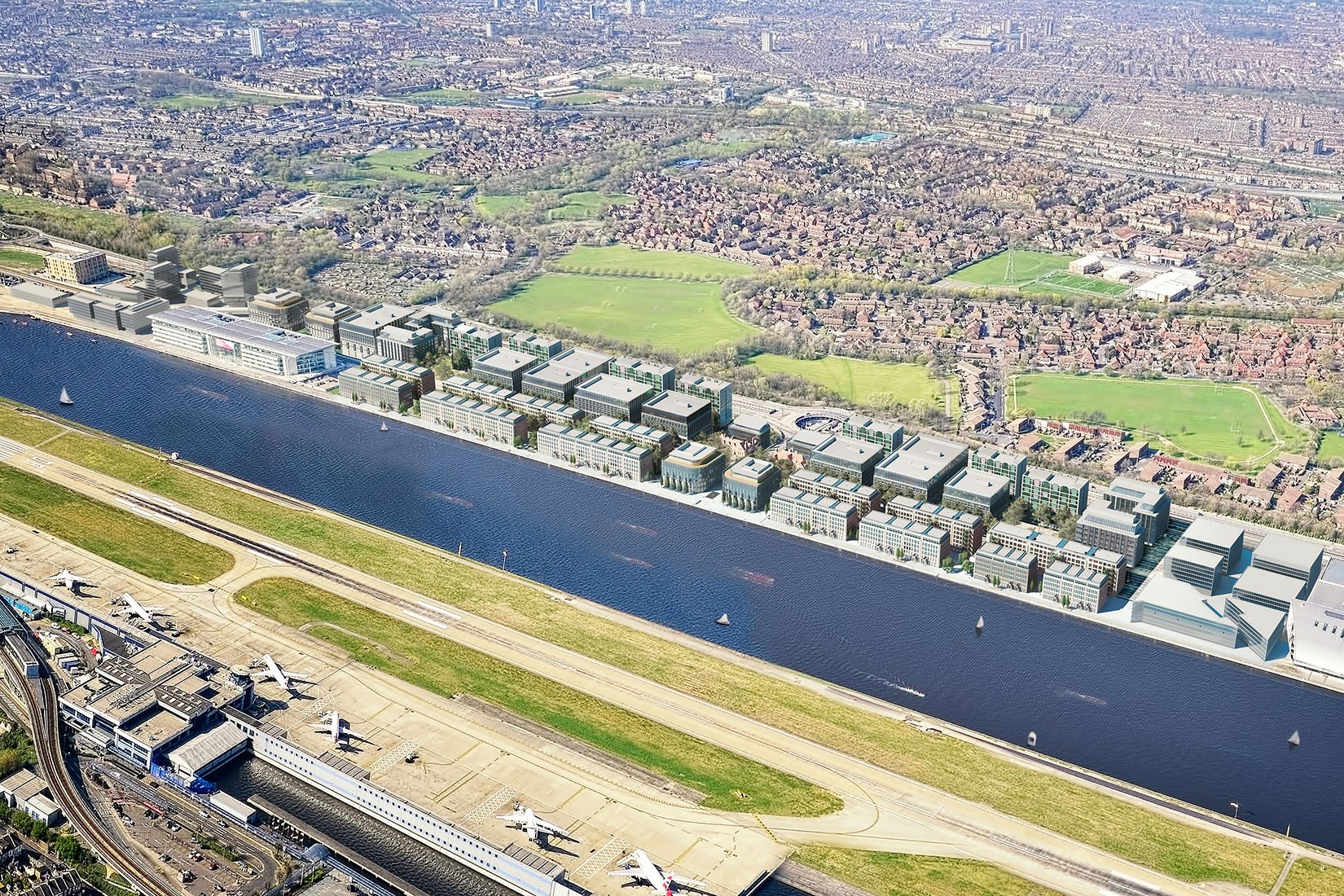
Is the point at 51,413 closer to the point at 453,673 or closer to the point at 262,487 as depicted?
the point at 262,487

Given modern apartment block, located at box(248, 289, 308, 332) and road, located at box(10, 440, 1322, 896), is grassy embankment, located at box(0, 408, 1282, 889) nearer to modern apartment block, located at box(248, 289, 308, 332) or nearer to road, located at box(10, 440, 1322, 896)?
road, located at box(10, 440, 1322, 896)

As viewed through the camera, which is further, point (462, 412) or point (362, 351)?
point (362, 351)

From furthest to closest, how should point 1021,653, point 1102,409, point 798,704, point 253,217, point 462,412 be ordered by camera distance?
point 253,217 < point 1102,409 < point 462,412 < point 1021,653 < point 798,704

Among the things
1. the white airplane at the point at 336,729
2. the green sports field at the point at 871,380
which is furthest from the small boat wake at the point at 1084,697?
the green sports field at the point at 871,380

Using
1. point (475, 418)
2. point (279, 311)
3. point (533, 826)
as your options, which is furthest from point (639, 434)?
point (533, 826)

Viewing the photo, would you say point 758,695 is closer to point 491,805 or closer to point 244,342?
point 491,805

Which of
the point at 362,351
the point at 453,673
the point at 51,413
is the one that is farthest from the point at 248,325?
the point at 453,673

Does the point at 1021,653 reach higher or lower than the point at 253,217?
lower

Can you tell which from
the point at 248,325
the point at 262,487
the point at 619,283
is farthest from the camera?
the point at 619,283

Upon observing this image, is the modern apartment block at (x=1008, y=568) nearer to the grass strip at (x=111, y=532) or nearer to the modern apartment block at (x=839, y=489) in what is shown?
the modern apartment block at (x=839, y=489)
